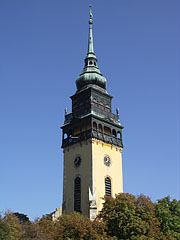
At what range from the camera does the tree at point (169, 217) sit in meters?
46.2

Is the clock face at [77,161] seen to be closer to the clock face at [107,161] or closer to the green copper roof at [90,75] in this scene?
the clock face at [107,161]

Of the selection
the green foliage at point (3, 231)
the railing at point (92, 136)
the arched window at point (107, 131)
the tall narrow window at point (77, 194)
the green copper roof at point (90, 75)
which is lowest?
the green foliage at point (3, 231)

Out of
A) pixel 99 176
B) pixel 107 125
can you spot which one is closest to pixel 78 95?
pixel 107 125

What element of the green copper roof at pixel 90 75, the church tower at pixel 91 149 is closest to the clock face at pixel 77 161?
the church tower at pixel 91 149

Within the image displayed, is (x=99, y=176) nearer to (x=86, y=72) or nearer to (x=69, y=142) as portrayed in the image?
(x=69, y=142)

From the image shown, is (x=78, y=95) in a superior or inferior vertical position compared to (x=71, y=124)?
superior

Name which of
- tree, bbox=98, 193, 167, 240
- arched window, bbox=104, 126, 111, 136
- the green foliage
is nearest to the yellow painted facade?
arched window, bbox=104, 126, 111, 136

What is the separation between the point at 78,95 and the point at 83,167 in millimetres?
13420

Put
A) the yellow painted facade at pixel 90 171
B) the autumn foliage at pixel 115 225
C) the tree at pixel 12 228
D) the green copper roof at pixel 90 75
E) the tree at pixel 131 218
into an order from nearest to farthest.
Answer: the tree at pixel 12 228
the autumn foliage at pixel 115 225
the tree at pixel 131 218
the yellow painted facade at pixel 90 171
the green copper roof at pixel 90 75

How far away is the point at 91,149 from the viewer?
56.8 m

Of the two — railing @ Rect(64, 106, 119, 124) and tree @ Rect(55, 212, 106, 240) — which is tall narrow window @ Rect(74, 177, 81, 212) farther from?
tree @ Rect(55, 212, 106, 240)

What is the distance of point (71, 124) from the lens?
6184 cm

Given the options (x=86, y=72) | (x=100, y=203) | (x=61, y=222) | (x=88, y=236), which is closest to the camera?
(x=88, y=236)

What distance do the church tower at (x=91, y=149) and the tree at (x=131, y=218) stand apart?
614 cm
